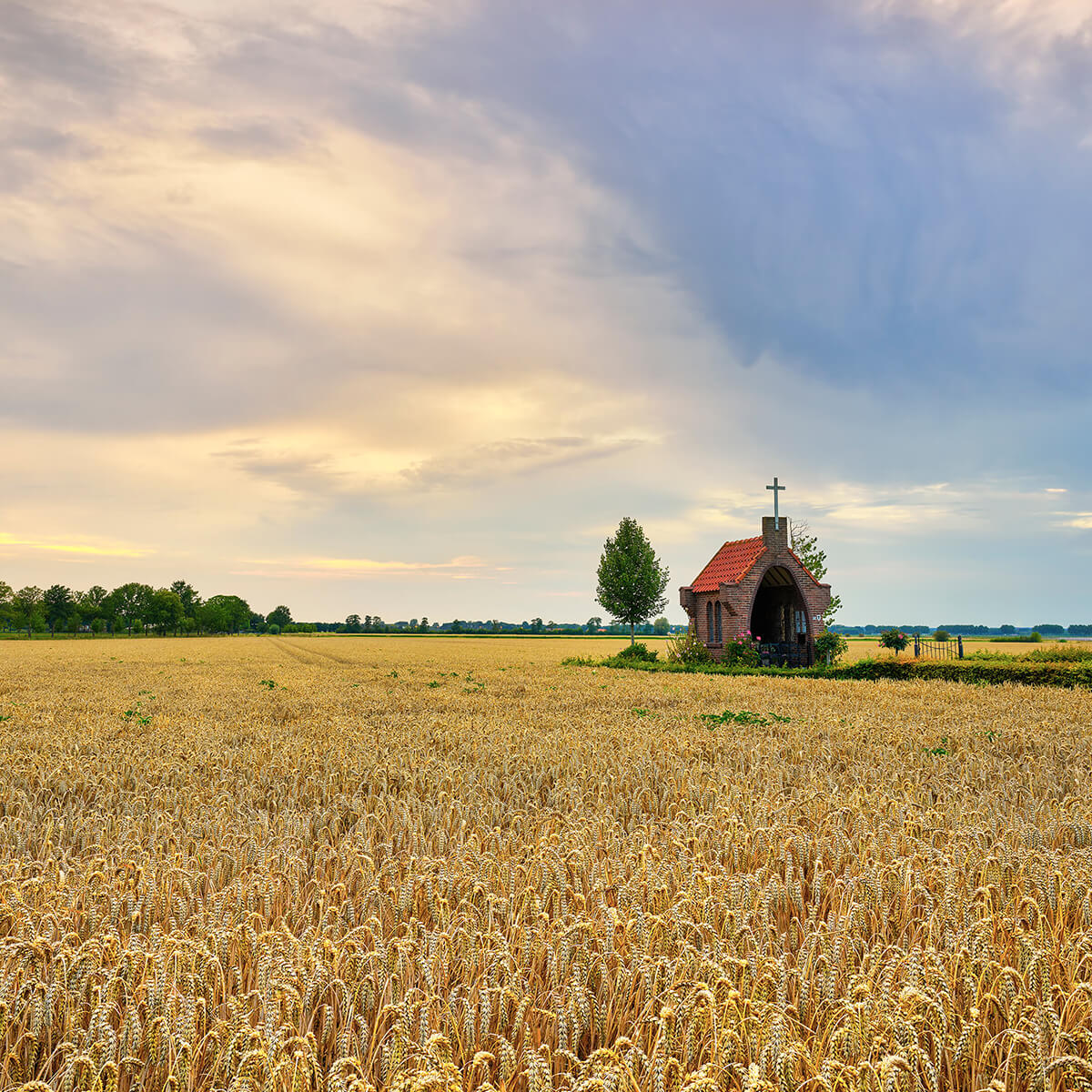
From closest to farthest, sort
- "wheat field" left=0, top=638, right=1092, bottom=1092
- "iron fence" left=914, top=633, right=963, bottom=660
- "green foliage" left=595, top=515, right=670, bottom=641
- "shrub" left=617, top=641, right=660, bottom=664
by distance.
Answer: "wheat field" left=0, top=638, right=1092, bottom=1092 < "iron fence" left=914, top=633, right=963, bottom=660 < "shrub" left=617, top=641, right=660, bottom=664 < "green foliage" left=595, top=515, right=670, bottom=641

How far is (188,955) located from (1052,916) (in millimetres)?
4900

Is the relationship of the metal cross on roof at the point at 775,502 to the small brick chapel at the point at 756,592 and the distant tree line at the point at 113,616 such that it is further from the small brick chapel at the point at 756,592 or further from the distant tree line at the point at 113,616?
the distant tree line at the point at 113,616

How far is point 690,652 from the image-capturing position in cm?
3678

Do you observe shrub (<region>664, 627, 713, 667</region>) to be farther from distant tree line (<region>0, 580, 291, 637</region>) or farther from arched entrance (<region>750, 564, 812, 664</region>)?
distant tree line (<region>0, 580, 291, 637</region>)

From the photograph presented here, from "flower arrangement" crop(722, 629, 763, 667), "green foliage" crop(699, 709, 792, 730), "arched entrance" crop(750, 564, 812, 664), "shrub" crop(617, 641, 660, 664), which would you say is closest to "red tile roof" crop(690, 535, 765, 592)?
"arched entrance" crop(750, 564, 812, 664)

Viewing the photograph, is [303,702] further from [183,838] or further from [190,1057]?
[190,1057]

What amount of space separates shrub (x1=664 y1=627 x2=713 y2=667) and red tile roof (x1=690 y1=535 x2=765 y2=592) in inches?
107

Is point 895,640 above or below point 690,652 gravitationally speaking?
above

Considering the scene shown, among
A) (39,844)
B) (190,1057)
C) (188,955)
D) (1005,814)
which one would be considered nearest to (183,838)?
(39,844)

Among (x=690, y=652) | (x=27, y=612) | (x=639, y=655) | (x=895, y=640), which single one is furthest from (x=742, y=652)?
(x=27, y=612)

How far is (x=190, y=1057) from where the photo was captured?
2.72m

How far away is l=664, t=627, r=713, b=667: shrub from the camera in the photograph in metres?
36.3

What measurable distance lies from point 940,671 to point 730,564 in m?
12.9

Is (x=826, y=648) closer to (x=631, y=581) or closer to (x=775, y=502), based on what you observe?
(x=775, y=502)
